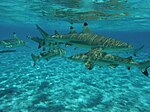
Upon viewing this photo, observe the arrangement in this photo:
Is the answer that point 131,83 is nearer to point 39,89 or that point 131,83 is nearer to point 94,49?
point 39,89

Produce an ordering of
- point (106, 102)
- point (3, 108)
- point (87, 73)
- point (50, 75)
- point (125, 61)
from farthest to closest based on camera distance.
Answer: point (87, 73)
point (50, 75)
point (106, 102)
point (3, 108)
point (125, 61)

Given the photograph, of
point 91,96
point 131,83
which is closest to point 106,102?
point 91,96

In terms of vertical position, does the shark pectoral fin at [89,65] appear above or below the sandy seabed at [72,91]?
above

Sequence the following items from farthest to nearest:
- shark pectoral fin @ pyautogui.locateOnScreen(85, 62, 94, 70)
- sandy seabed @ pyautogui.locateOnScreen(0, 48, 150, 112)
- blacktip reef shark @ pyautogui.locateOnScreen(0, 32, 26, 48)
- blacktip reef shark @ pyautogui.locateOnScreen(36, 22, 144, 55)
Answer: blacktip reef shark @ pyautogui.locateOnScreen(0, 32, 26, 48), sandy seabed @ pyautogui.locateOnScreen(0, 48, 150, 112), blacktip reef shark @ pyautogui.locateOnScreen(36, 22, 144, 55), shark pectoral fin @ pyautogui.locateOnScreen(85, 62, 94, 70)

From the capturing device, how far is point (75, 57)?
7.07 meters

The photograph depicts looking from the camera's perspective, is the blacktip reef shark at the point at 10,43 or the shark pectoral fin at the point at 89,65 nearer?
the shark pectoral fin at the point at 89,65

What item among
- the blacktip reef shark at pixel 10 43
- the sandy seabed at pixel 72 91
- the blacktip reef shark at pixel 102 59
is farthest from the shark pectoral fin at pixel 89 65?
the blacktip reef shark at pixel 10 43

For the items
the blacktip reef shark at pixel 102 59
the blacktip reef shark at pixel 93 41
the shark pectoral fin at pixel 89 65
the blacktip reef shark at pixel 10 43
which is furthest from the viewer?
the blacktip reef shark at pixel 10 43

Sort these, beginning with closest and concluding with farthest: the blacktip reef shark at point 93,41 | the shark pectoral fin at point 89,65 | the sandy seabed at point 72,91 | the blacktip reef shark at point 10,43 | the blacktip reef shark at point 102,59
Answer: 1. the shark pectoral fin at point 89,65
2. the blacktip reef shark at point 102,59
3. the blacktip reef shark at point 93,41
4. the sandy seabed at point 72,91
5. the blacktip reef shark at point 10,43

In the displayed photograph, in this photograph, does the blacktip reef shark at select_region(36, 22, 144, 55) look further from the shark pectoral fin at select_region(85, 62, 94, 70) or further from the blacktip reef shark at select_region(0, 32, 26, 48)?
the blacktip reef shark at select_region(0, 32, 26, 48)

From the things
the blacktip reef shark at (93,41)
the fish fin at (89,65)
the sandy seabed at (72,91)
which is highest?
the blacktip reef shark at (93,41)

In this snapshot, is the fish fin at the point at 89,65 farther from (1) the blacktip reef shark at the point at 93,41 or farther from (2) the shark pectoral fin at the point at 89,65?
(1) the blacktip reef shark at the point at 93,41

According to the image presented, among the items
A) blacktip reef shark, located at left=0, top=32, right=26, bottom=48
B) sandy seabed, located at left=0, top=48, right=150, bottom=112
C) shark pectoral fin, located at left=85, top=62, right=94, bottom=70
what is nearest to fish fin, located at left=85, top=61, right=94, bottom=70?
shark pectoral fin, located at left=85, top=62, right=94, bottom=70

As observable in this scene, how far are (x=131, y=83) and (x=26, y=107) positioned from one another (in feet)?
24.9
